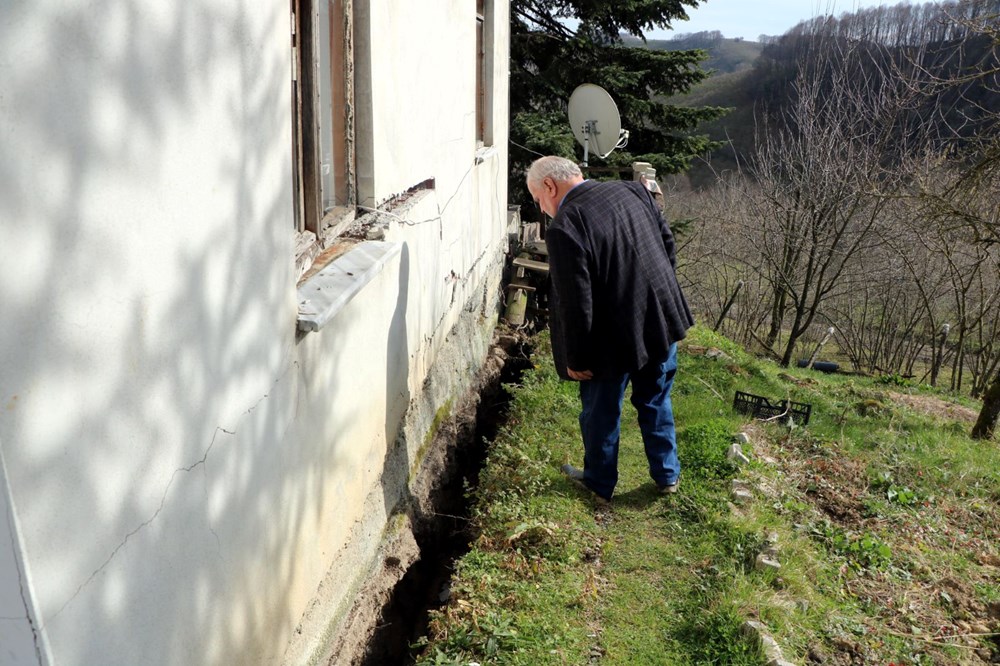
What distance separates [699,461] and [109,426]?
3927 millimetres

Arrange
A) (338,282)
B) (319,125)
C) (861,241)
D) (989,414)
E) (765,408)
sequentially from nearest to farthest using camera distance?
(338,282)
(319,125)
(765,408)
(989,414)
(861,241)

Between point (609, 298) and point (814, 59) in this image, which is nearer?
point (609, 298)

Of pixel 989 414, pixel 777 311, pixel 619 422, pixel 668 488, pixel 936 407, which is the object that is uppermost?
pixel 619 422

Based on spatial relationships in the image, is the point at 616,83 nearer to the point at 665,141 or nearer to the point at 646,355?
the point at 665,141

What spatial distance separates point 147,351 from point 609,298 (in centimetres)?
263

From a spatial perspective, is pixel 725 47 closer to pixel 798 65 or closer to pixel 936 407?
pixel 798 65

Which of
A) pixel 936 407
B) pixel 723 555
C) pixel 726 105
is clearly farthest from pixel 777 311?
pixel 726 105

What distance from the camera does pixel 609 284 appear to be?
391 centimetres

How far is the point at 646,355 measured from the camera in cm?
397

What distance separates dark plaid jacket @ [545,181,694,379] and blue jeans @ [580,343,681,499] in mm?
158

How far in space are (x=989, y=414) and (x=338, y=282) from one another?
6611mm

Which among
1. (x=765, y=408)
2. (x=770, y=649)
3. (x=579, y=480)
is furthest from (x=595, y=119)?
(x=770, y=649)

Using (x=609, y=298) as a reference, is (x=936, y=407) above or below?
below

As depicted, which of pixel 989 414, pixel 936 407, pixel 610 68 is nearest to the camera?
pixel 989 414
